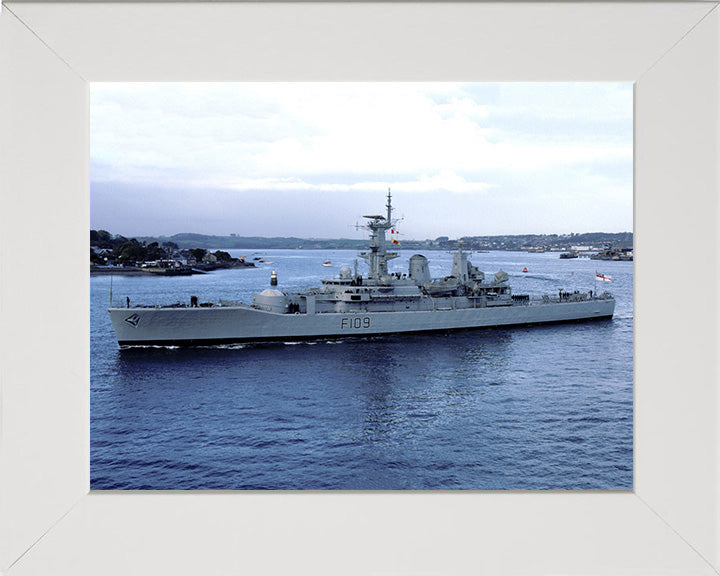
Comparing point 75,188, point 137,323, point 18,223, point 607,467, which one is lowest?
point 607,467

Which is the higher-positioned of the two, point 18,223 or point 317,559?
point 18,223

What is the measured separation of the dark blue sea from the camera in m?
5.55

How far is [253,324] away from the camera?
1200 centimetres

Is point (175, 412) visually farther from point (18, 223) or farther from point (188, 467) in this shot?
point (18, 223)

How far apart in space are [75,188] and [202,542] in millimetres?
1533

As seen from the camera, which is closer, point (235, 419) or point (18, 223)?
point (18, 223)

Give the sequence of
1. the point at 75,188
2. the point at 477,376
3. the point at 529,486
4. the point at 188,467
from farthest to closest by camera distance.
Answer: the point at 477,376 < the point at 188,467 < the point at 529,486 < the point at 75,188

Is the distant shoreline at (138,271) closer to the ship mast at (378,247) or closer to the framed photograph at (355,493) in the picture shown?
the ship mast at (378,247)

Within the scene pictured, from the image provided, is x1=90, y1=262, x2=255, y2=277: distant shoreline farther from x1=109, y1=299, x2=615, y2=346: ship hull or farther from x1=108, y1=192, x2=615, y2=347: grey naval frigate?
x1=109, y1=299, x2=615, y2=346: ship hull

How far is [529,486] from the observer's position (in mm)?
5215

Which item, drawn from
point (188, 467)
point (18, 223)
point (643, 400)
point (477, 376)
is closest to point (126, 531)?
point (18, 223)

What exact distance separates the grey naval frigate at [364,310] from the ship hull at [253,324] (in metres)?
0.02

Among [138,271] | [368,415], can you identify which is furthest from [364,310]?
[138,271]

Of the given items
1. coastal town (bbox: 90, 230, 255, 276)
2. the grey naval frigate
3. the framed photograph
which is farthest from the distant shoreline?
the framed photograph
